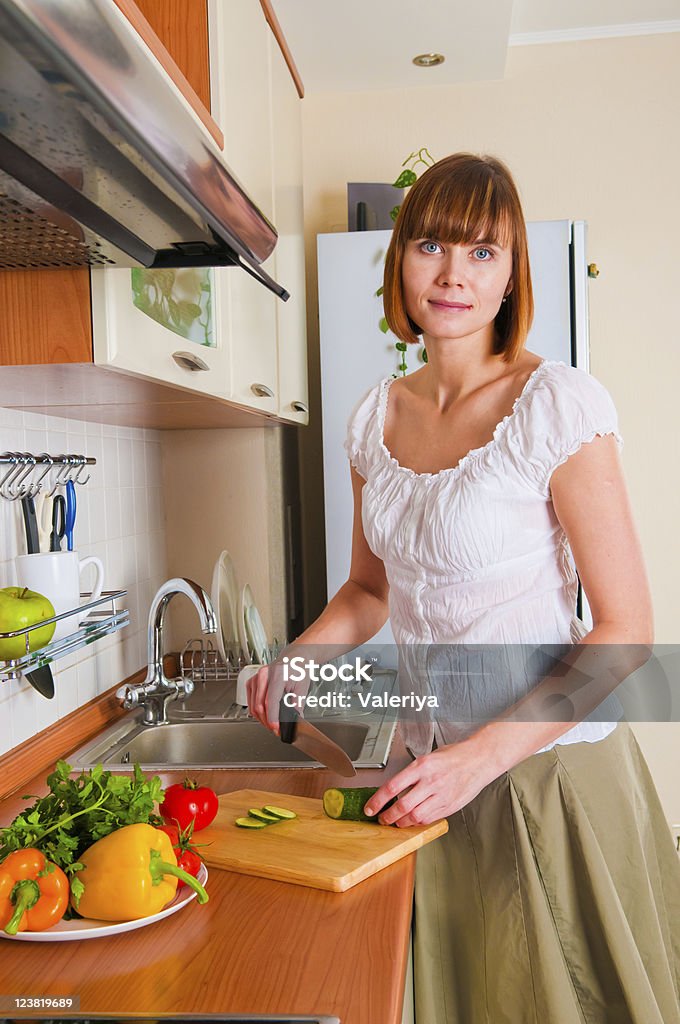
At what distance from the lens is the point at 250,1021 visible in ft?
2.15

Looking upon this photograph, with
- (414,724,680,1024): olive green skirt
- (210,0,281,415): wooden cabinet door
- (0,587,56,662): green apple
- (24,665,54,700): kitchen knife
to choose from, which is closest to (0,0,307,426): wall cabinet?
(210,0,281,415): wooden cabinet door

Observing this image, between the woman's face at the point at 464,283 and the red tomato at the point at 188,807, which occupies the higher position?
the woman's face at the point at 464,283

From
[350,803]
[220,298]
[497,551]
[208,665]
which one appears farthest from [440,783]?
[208,665]

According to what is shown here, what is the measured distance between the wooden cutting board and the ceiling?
4.40 ft

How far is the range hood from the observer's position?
43 centimetres

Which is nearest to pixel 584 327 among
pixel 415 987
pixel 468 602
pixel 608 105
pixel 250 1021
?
pixel 608 105

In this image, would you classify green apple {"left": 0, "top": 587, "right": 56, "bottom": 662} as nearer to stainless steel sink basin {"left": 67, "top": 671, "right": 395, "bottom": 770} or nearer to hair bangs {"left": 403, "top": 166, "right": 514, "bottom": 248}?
stainless steel sink basin {"left": 67, "top": 671, "right": 395, "bottom": 770}

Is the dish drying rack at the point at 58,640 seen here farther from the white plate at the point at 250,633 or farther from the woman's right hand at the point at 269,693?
the white plate at the point at 250,633

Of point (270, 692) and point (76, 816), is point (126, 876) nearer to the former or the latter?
point (76, 816)

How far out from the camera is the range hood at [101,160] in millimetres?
433

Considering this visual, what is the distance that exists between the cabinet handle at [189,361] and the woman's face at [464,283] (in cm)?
28

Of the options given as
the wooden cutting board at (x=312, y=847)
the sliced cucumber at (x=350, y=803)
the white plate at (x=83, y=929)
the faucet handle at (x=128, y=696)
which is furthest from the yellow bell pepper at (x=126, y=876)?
the faucet handle at (x=128, y=696)

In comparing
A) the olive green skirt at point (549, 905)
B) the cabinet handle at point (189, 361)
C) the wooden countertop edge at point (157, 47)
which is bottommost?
the olive green skirt at point (549, 905)

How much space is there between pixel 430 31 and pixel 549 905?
149cm
